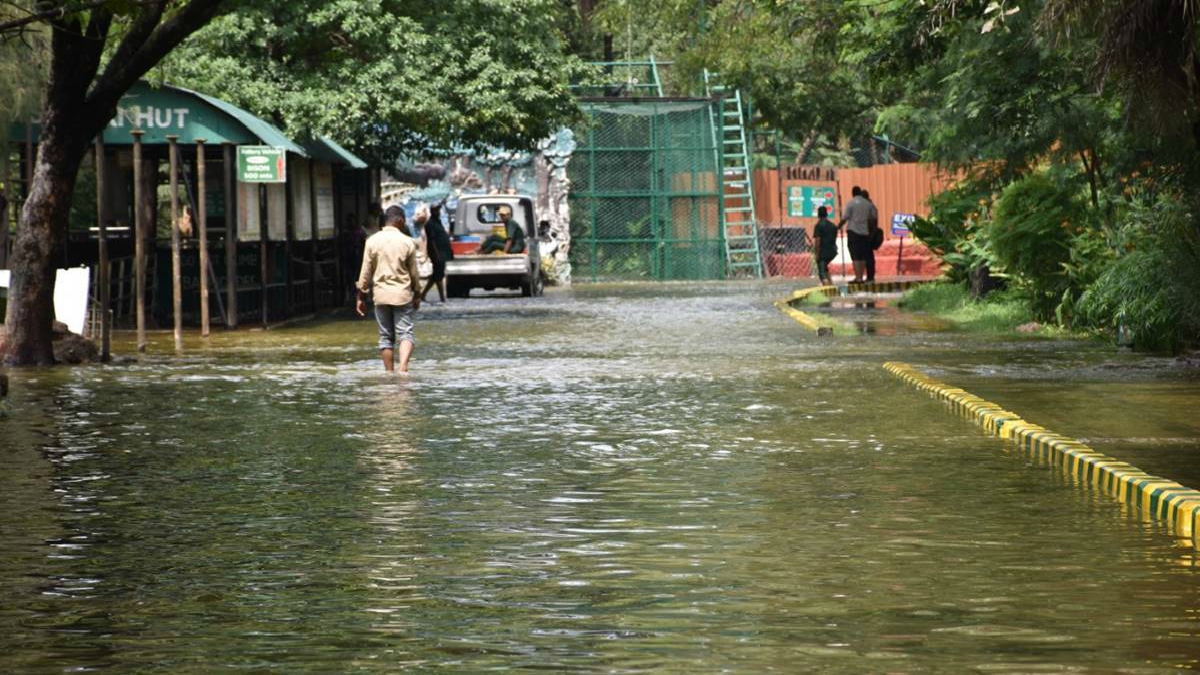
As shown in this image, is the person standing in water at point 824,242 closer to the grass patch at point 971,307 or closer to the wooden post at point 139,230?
the grass patch at point 971,307

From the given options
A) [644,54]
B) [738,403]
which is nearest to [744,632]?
[738,403]

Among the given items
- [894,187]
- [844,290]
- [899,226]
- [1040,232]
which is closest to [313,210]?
[844,290]

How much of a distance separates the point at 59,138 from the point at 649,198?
101 ft

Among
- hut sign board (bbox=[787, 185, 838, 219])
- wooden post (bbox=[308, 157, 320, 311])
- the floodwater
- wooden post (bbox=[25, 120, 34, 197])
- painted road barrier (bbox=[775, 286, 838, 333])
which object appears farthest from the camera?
hut sign board (bbox=[787, 185, 838, 219])

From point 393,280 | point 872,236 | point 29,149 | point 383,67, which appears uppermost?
point 383,67

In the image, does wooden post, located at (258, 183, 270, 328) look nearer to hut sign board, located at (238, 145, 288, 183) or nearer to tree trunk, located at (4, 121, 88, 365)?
hut sign board, located at (238, 145, 288, 183)

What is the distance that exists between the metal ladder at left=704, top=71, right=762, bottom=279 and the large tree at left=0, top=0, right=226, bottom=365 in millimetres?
29539

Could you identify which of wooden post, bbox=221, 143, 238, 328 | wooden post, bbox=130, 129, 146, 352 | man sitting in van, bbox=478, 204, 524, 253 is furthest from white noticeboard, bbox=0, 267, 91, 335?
man sitting in van, bbox=478, 204, 524, 253

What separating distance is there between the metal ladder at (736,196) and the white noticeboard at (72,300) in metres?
27.2

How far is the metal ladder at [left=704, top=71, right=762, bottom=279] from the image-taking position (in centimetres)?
5159

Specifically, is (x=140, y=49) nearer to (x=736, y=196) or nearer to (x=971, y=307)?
(x=971, y=307)

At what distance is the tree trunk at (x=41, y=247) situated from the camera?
22438mm

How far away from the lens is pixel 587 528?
10.2 meters

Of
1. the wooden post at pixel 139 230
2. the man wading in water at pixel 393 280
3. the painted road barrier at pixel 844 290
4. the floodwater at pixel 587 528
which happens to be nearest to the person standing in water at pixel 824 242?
the painted road barrier at pixel 844 290
